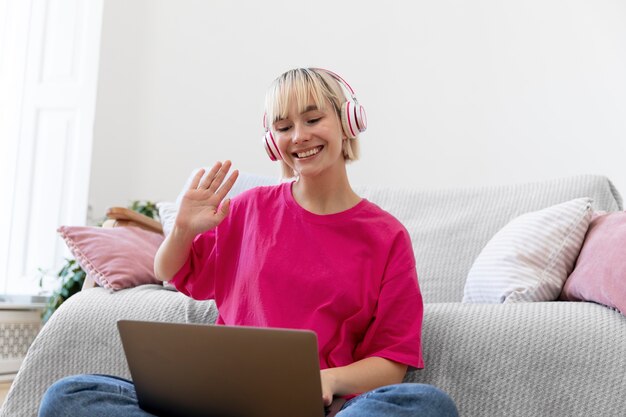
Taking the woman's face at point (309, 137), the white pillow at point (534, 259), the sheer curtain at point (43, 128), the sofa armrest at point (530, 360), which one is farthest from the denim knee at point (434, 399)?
the sheer curtain at point (43, 128)

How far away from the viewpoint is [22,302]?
3.25 meters

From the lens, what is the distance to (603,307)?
1.54 metres

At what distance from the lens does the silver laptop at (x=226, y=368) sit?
1006mm

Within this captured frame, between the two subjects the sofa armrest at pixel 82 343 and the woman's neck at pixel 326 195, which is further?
the sofa armrest at pixel 82 343

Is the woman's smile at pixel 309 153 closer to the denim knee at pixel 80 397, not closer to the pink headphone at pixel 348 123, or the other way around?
the pink headphone at pixel 348 123

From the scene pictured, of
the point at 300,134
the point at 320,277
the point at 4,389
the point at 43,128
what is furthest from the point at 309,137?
the point at 43,128

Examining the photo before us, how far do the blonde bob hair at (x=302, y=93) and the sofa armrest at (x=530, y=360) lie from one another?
503 millimetres

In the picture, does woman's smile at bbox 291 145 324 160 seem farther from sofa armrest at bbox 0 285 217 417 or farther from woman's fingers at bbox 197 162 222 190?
sofa armrest at bbox 0 285 217 417

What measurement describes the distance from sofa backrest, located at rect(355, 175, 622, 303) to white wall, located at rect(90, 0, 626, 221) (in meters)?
0.88

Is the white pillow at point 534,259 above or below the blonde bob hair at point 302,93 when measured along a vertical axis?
below

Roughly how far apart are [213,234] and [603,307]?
82cm

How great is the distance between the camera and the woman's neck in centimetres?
144

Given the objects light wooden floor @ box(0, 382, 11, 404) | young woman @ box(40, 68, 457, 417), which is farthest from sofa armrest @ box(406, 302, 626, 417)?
light wooden floor @ box(0, 382, 11, 404)

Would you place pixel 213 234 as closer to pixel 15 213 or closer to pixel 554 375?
pixel 554 375
